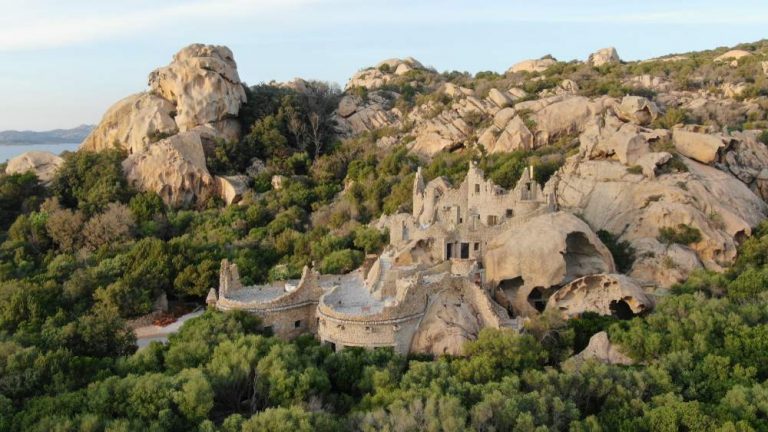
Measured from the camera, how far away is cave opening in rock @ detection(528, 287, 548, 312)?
99.4ft

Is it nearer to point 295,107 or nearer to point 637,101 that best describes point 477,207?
point 637,101

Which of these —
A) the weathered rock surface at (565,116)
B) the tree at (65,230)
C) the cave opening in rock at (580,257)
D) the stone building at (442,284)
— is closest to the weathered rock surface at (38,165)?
the tree at (65,230)

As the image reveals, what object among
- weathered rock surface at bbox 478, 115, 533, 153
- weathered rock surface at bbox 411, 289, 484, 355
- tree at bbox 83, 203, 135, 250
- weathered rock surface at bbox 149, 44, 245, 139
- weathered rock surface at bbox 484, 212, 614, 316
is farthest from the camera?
weathered rock surface at bbox 149, 44, 245, 139

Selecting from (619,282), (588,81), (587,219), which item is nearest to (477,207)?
(587,219)

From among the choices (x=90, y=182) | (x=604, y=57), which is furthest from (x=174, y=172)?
(x=604, y=57)

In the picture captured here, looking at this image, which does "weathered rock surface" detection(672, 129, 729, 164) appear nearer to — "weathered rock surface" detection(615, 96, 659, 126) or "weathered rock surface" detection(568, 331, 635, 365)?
"weathered rock surface" detection(615, 96, 659, 126)

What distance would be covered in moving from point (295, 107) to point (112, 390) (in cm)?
4909

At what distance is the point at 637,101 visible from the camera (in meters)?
48.5

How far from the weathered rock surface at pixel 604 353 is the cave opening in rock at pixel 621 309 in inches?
148

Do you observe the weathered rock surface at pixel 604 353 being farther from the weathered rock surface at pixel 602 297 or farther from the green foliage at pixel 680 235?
the green foliage at pixel 680 235

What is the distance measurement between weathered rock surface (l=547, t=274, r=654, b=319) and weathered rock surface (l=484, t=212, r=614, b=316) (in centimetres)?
79

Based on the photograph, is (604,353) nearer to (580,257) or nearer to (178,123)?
(580,257)

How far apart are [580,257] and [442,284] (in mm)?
8829

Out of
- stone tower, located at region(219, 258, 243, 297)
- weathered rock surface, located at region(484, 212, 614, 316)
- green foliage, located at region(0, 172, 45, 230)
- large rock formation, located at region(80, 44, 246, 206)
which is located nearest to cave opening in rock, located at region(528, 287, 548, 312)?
weathered rock surface, located at region(484, 212, 614, 316)
